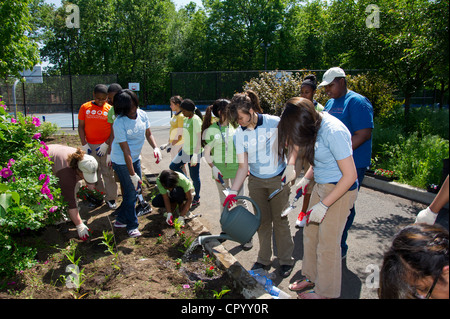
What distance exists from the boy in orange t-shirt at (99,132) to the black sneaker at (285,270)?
9.66 feet

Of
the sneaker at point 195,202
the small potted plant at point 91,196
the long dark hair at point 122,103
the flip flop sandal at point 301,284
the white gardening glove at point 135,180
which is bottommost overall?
the flip flop sandal at point 301,284

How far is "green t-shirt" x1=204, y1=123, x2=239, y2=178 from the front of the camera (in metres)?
4.11

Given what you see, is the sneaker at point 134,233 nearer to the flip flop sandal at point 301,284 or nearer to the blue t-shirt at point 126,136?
the blue t-shirt at point 126,136

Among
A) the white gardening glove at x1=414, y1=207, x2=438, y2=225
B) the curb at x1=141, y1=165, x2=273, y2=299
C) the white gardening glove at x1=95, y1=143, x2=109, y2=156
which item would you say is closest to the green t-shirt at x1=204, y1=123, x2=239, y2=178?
the curb at x1=141, y1=165, x2=273, y2=299

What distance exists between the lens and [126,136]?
4055mm

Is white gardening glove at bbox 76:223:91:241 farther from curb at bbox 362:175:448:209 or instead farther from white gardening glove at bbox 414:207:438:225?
curb at bbox 362:175:448:209

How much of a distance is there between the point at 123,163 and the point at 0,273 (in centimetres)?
163

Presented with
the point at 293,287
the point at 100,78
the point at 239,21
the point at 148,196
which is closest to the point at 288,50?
the point at 239,21

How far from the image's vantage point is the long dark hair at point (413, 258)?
1153mm

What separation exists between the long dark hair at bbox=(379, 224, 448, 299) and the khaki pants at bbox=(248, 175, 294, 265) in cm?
199

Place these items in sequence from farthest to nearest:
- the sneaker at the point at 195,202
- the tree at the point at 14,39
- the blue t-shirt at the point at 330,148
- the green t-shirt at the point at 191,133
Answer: the tree at the point at 14,39 < the sneaker at the point at 195,202 < the green t-shirt at the point at 191,133 < the blue t-shirt at the point at 330,148

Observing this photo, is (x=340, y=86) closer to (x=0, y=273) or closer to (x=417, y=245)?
(x=417, y=245)

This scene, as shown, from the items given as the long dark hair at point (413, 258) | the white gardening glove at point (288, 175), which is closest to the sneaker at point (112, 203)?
the white gardening glove at point (288, 175)

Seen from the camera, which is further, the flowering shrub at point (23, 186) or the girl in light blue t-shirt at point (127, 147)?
the girl in light blue t-shirt at point (127, 147)
